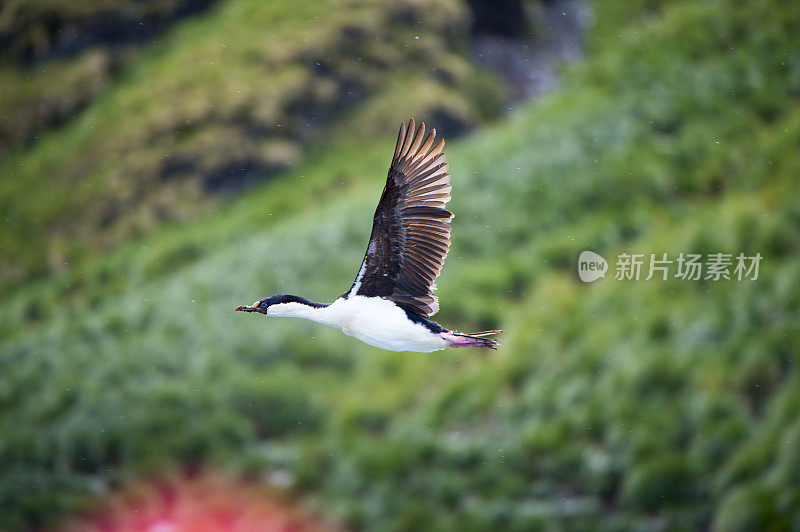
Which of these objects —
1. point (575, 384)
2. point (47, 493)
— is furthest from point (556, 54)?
point (47, 493)

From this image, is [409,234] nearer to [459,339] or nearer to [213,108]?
[459,339]

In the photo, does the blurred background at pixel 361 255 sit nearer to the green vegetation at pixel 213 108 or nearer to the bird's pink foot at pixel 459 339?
the green vegetation at pixel 213 108

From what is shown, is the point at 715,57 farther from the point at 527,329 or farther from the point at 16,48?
the point at 16,48

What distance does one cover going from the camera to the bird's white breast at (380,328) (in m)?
5.16

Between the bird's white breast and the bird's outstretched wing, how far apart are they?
0.88 ft

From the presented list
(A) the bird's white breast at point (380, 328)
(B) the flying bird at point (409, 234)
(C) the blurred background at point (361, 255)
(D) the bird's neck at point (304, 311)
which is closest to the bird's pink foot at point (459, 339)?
(A) the bird's white breast at point (380, 328)

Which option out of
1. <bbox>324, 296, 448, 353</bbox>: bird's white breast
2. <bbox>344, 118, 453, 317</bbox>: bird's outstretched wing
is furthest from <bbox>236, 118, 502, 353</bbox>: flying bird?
<bbox>324, 296, 448, 353</bbox>: bird's white breast

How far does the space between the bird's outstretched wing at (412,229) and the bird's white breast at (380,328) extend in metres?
0.27

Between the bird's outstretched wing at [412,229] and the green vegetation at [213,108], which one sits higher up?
the green vegetation at [213,108]

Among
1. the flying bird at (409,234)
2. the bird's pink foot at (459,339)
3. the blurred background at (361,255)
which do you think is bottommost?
the bird's pink foot at (459,339)

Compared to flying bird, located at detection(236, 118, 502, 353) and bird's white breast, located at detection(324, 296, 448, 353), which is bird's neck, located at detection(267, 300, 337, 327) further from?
flying bird, located at detection(236, 118, 502, 353)

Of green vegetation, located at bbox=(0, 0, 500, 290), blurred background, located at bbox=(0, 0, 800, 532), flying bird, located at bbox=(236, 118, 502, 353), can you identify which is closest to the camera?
flying bird, located at bbox=(236, 118, 502, 353)

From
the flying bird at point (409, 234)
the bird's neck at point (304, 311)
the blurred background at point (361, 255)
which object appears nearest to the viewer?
the bird's neck at point (304, 311)

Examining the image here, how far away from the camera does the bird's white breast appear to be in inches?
203
